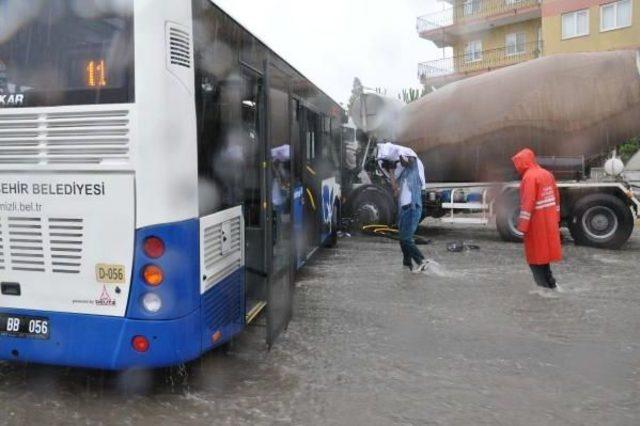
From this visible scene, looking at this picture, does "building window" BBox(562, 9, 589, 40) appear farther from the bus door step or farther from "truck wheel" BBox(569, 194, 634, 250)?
the bus door step

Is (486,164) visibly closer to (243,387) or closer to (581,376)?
(581,376)

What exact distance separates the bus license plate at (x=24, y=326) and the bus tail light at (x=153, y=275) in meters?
0.69

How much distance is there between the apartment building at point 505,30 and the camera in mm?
4262

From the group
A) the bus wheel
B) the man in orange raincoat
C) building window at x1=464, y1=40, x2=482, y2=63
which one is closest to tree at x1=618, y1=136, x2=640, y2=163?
the man in orange raincoat

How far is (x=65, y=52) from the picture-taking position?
349 cm

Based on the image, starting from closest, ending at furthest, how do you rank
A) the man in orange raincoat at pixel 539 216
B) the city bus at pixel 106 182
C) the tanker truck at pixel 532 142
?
the city bus at pixel 106 182 → the man in orange raincoat at pixel 539 216 → the tanker truck at pixel 532 142

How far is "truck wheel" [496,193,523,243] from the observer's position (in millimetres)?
10320

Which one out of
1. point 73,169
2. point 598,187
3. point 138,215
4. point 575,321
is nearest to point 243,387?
point 138,215

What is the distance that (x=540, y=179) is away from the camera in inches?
253

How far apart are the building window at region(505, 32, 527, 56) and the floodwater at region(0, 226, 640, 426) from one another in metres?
2.67

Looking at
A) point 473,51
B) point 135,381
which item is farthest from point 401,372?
point 473,51

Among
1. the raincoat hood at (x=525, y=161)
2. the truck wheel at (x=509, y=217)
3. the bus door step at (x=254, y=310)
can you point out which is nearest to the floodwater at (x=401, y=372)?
the bus door step at (x=254, y=310)

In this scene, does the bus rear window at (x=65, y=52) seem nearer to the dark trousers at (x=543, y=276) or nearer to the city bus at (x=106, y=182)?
the city bus at (x=106, y=182)

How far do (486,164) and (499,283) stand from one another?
395 centimetres
